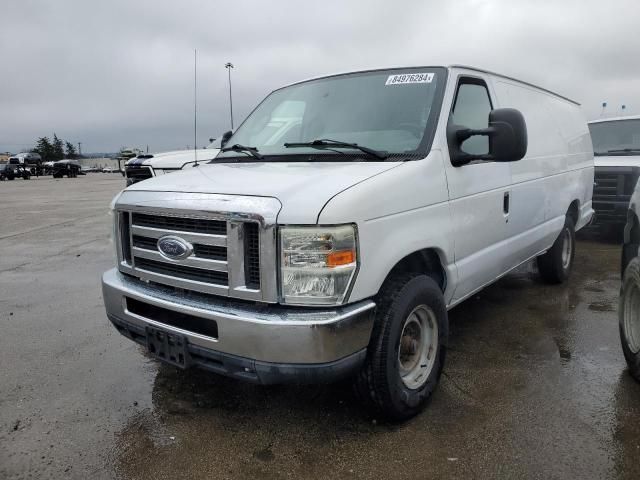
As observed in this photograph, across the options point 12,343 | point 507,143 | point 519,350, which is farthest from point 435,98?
point 12,343

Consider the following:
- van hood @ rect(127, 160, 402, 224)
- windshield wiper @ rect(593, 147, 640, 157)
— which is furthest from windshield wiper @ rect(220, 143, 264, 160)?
windshield wiper @ rect(593, 147, 640, 157)

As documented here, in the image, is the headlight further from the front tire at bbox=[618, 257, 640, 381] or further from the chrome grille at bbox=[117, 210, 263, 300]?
the front tire at bbox=[618, 257, 640, 381]

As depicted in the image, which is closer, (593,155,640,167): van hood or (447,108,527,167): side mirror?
(447,108,527,167): side mirror

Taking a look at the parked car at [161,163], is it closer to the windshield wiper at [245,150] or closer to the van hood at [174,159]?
the van hood at [174,159]

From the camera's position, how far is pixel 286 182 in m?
2.67

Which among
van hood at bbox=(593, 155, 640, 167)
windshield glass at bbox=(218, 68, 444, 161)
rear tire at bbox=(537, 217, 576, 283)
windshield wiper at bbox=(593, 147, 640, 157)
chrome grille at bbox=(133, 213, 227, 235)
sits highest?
windshield glass at bbox=(218, 68, 444, 161)

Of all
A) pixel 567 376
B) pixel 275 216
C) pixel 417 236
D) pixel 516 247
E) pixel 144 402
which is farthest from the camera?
pixel 516 247

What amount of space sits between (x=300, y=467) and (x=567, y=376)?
6.78 feet

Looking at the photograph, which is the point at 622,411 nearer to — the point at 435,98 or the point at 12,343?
the point at 435,98

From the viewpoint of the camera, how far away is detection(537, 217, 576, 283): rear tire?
5559 mm

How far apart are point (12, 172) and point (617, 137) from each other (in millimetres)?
44592

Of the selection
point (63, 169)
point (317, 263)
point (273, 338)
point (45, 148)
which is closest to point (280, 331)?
point (273, 338)

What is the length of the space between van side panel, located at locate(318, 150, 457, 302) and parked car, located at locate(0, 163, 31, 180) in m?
45.5

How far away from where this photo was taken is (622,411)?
3049 mm
